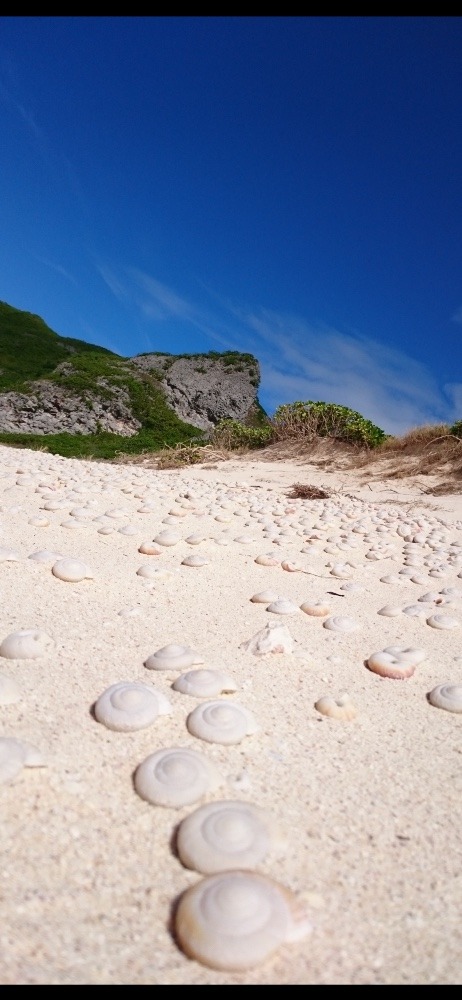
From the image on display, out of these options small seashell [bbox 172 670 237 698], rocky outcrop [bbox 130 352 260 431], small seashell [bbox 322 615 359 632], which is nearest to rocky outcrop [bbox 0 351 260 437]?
rocky outcrop [bbox 130 352 260 431]

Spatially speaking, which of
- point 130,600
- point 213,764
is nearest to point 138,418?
point 130,600

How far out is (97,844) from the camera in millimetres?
1081

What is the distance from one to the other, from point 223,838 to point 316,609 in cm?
178

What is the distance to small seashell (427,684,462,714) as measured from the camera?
6.11ft

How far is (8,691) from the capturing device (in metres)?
1.58

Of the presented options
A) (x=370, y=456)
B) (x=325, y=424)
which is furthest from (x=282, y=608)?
(x=325, y=424)

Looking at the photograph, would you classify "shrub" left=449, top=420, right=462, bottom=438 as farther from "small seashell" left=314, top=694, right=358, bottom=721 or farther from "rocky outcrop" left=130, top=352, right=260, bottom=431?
"rocky outcrop" left=130, top=352, right=260, bottom=431

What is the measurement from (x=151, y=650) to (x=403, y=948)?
1.40 metres

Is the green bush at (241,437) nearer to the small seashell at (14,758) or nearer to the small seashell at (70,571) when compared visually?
the small seashell at (70,571)

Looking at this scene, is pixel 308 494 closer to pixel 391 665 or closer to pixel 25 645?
pixel 391 665

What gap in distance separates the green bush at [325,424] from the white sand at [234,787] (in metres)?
8.75

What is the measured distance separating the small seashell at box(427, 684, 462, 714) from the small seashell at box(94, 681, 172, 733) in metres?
1.01

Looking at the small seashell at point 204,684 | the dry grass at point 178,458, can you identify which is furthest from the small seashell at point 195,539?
the dry grass at point 178,458
